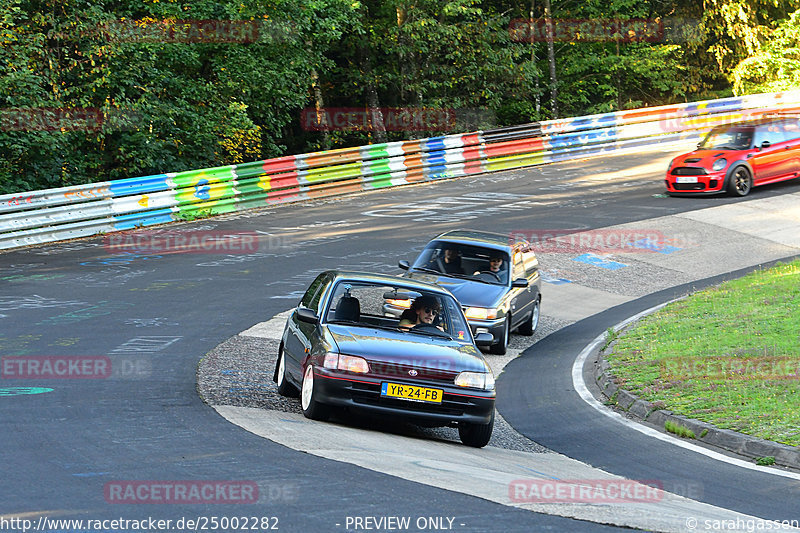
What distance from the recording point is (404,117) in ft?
123

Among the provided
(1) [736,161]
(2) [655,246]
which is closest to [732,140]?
(1) [736,161]

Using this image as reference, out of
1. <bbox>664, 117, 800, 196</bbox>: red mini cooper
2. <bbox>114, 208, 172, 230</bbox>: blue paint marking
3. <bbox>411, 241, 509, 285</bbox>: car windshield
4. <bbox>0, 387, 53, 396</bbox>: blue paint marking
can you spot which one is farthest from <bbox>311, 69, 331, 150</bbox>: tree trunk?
<bbox>0, 387, 53, 396</bbox>: blue paint marking

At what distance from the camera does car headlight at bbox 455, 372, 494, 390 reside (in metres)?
9.39

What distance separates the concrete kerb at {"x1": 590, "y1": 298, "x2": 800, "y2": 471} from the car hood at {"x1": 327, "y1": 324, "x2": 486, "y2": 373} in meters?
2.54

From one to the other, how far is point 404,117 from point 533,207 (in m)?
11.5

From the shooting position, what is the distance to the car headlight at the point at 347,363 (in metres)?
9.27

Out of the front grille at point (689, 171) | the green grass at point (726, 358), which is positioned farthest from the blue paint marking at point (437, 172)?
the green grass at point (726, 358)

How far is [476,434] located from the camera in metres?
9.56

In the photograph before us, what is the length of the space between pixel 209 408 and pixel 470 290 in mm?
6208

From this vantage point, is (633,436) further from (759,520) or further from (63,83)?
(63,83)

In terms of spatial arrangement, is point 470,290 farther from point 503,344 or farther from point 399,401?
point 399,401

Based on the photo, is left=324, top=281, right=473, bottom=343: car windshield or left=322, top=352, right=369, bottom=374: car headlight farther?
left=324, top=281, right=473, bottom=343: car windshield

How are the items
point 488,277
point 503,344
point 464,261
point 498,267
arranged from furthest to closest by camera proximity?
point 464,261, point 498,267, point 488,277, point 503,344

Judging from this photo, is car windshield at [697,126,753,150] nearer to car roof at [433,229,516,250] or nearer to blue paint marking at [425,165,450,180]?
blue paint marking at [425,165,450,180]
